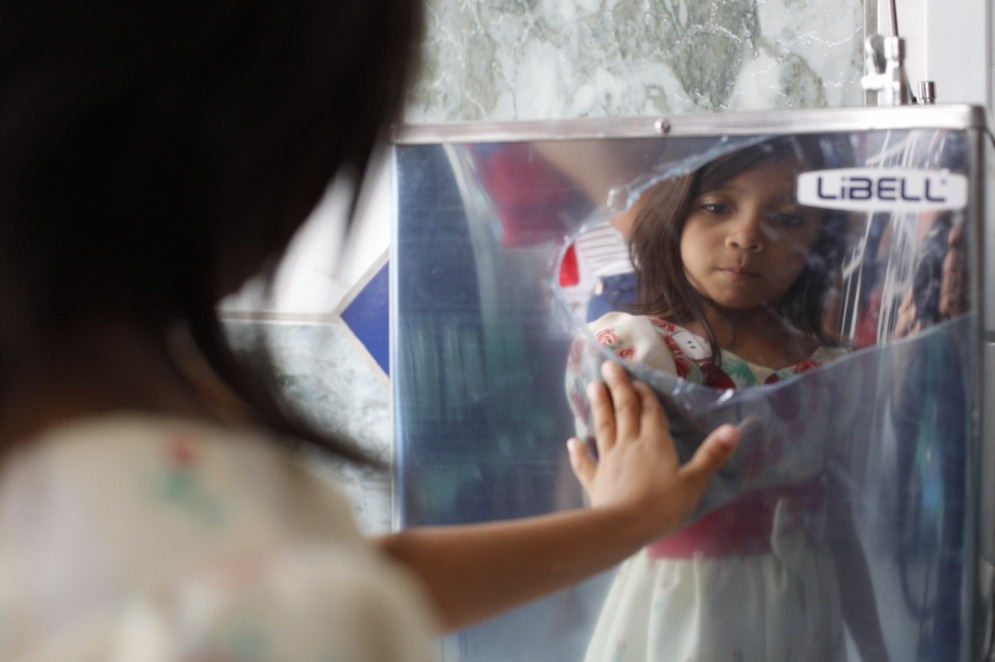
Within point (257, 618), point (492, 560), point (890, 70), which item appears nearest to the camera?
point (257, 618)

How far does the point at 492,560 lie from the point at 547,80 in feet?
2.77

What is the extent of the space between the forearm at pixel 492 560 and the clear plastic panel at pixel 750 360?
6.4 inches

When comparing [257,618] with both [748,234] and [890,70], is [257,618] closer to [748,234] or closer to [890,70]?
[748,234]

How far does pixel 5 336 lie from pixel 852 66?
1.11 m

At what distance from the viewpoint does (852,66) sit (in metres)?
1.13

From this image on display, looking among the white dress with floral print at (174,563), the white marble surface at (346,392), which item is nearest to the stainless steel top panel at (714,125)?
the white marble surface at (346,392)

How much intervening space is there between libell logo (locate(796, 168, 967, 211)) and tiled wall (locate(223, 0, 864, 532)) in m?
0.45

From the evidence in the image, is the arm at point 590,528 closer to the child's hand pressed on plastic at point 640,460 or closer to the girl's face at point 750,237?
the child's hand pressed on plastic at point 640,460

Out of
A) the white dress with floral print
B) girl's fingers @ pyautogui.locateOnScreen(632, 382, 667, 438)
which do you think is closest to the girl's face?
girl's fingers @ pyautogui.locateOnScreen(632, 382, 667, 438)

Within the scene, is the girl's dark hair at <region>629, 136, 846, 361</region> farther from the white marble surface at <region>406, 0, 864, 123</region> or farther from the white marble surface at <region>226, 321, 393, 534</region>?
the white marble surface at <region>226, 321, 393, 534</region>

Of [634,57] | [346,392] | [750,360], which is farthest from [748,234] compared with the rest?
[346,392]

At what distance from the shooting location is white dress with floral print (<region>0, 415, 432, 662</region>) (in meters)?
0.22

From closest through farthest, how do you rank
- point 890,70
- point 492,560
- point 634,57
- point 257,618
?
point 257,618
point 492,560
point 890,70
point 634,57

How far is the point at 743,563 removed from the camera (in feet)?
2.56
